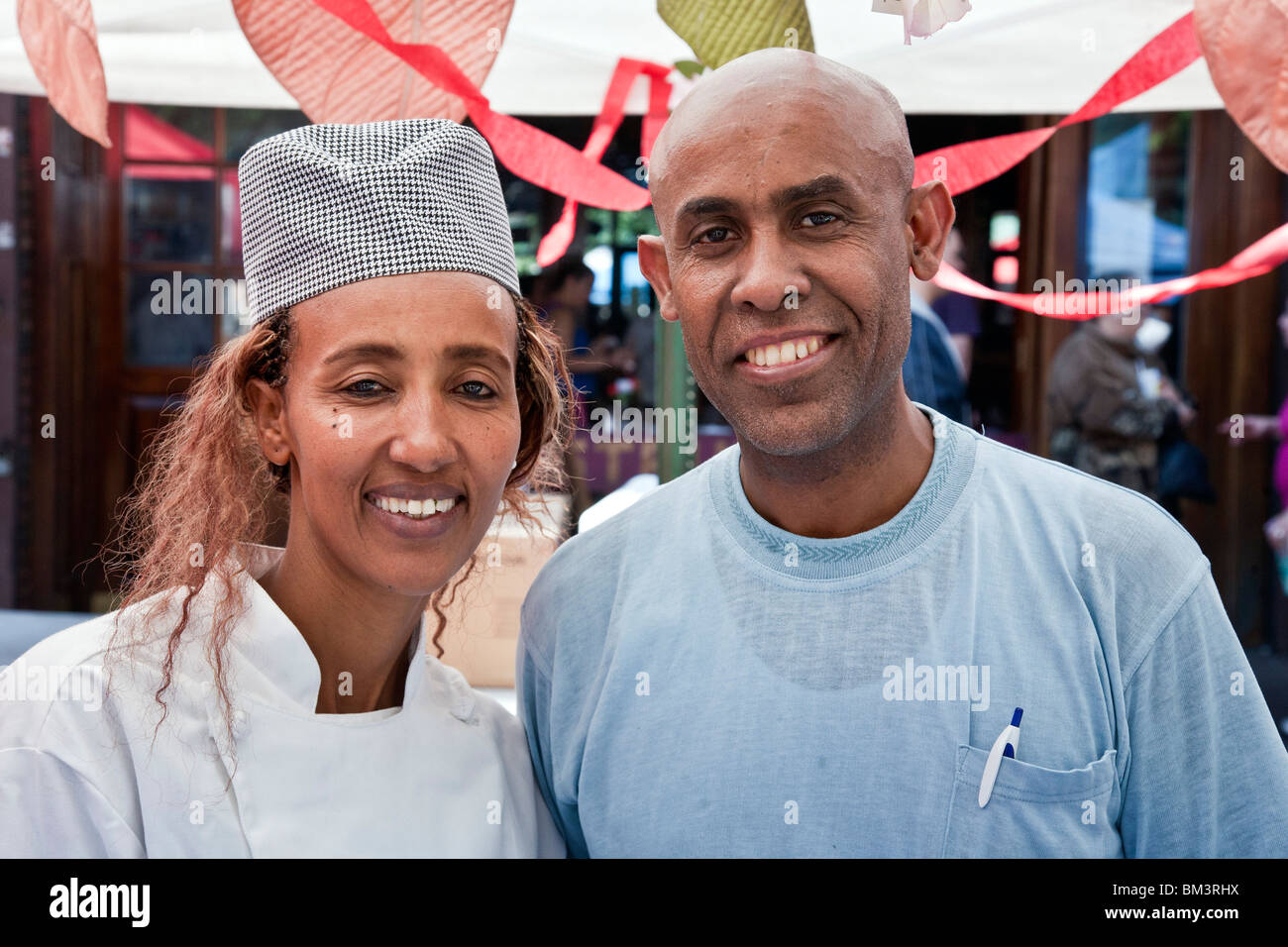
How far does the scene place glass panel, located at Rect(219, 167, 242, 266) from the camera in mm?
5746

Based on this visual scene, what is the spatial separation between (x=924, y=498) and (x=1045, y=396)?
459 centimetres

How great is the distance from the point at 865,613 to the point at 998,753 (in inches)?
9.3

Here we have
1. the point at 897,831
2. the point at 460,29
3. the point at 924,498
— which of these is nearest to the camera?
the point at 897,831

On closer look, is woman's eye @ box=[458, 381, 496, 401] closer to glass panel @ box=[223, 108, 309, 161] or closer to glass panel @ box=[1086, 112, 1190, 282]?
glass panel @ box=[223, 108, 309, 161]

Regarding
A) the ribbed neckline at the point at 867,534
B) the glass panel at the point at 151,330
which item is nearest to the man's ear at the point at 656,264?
the ribbed neckline at the point at 867,534

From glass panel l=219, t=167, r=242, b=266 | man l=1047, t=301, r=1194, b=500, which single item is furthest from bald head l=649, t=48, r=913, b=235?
glass panel l=219, t=167, r=242, b=266

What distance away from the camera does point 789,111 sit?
1.49 m

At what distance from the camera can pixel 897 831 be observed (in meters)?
1.43

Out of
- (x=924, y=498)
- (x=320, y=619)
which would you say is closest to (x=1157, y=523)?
(x=924, y=498)

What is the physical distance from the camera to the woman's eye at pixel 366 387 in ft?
4.80

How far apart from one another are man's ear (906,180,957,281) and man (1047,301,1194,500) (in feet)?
12.4

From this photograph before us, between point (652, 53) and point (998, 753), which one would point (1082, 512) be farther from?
point (652, 53)

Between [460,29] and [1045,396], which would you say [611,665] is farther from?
[1045,396]

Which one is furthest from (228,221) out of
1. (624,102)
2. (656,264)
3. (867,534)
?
(867,534)
